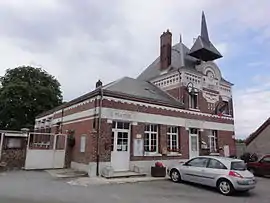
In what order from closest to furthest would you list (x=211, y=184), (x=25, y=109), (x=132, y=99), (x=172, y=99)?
(x=211, y=184), (x=132, y=99), (x=172, y=99), (x=25, y=109)

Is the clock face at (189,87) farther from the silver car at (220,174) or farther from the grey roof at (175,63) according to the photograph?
the silver car at (220,174)

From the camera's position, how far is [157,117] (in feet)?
54.3

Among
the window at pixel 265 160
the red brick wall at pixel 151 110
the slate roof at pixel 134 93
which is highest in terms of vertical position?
the slate roof at pixel 134 93

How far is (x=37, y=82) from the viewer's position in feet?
113

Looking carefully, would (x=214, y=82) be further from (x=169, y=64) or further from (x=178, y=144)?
(x=178, y=144)

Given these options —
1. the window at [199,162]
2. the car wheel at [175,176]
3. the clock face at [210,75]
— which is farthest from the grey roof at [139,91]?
the window at [199,162]

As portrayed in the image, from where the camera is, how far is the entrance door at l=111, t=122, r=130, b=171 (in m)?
14.4

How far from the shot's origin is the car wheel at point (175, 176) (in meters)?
12.7

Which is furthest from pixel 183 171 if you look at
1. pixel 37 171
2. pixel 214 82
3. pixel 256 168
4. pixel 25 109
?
pixel 25 109

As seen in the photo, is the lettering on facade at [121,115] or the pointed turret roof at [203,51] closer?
the lettering on facade at [121,115]

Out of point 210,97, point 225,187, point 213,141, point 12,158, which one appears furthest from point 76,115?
point 213,141

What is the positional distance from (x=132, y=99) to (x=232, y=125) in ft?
34.1

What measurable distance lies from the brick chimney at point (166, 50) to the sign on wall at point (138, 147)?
7932mm

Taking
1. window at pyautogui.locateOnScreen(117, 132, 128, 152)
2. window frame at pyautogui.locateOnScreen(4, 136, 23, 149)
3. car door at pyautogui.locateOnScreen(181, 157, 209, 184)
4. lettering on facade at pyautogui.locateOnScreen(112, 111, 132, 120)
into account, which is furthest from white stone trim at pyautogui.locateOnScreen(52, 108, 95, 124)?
car door at pyautogui.locateOnScreen(181, 157, 209, 184)
